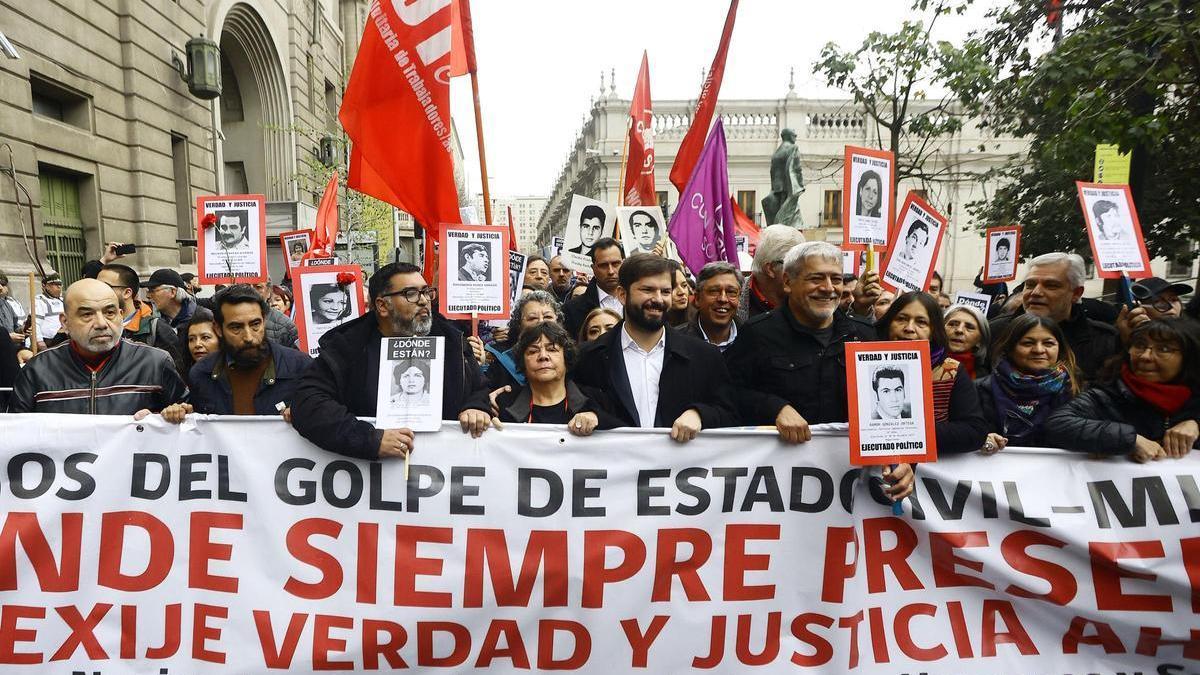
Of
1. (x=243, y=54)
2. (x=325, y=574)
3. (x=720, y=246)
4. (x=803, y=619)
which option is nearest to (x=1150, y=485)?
(x=803, y=619)

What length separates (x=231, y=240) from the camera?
600 cm

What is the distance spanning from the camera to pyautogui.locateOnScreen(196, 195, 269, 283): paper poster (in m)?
5.89

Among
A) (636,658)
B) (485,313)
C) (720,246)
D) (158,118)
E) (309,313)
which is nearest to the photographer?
(636,658)

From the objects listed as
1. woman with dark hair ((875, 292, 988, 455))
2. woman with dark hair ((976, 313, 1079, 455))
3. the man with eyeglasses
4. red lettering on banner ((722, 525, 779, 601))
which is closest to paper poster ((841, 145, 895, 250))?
woman with dark hair ((875, 292, 988, 455))

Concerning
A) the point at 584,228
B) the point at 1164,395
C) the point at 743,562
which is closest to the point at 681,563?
the point at 743,562

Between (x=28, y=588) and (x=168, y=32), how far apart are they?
50.9ft

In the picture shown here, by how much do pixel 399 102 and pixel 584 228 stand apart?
2935 millimetres

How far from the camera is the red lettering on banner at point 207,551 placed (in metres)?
2.91

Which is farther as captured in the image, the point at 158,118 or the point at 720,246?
the point at 158,118

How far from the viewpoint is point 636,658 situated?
2.85 metres

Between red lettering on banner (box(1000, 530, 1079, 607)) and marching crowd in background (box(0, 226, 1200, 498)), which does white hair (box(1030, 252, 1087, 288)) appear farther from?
red lettering on banner (box(1000, 530, 1079, 607))

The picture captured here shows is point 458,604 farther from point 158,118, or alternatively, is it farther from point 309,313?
point 158,118

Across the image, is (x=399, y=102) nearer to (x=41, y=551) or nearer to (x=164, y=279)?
(x=41, y=551)

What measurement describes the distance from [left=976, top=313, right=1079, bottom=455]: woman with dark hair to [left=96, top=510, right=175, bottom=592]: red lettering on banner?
342 cm
